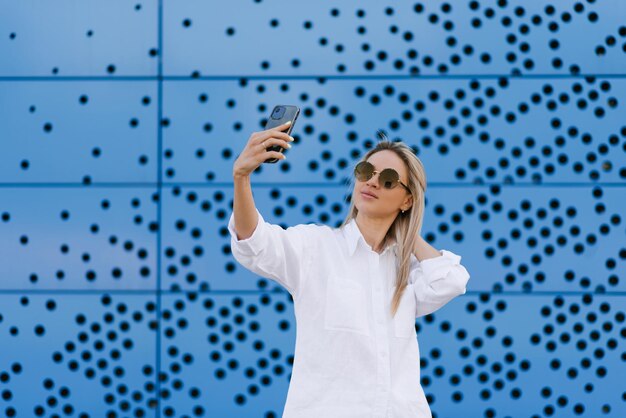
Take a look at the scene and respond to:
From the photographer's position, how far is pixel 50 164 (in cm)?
557

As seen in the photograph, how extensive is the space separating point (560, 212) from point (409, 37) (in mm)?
1422

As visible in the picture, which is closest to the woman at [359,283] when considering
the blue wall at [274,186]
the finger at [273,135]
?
the finger at [273,135]

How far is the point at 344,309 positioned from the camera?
2980mm

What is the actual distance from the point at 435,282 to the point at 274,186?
248cm

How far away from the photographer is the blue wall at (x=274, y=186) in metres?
5.50

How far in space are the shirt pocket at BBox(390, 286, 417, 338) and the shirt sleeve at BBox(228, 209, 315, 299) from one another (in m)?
0.35

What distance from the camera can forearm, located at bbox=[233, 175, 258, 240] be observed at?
2.74 m

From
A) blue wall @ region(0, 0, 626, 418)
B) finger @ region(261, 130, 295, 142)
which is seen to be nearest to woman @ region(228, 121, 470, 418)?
finger @ region(261, 130, 295, 142)

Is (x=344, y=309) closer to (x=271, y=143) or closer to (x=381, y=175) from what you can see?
(x=381, y=175)

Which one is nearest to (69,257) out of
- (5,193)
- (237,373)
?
(5,193)

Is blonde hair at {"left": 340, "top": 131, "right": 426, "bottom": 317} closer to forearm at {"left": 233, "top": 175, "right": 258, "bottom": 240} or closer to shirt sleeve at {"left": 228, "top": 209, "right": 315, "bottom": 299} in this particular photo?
shirt sleeve at {"left": 228, "top": 209, "right": 315, "bottom": 299}

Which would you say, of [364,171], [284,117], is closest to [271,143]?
[284,117]

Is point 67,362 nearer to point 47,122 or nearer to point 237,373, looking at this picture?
point 237,373

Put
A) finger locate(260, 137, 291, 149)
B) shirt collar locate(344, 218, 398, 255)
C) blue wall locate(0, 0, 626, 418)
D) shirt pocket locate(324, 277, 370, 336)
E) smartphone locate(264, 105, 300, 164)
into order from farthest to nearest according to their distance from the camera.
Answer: blue wall locate(0, 0, 626, 418)
shirt collar locate(344, 218, 398, 255)
shirt pocket locate(324, 277, 370, 336)
smartphone locate(264, 105, 300, 164)
finger locate(260, 137, 291, 149)
